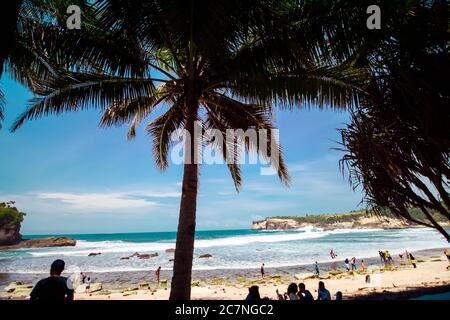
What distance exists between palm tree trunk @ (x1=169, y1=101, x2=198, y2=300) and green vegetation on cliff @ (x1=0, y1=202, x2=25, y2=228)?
66.0 meters

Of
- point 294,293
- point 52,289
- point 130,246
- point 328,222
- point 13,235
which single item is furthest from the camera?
point 328,222

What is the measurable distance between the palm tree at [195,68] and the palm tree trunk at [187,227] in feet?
0.06

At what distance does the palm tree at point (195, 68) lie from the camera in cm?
464

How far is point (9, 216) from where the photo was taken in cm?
5834

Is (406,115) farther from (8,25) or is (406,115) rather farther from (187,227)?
(8,25)

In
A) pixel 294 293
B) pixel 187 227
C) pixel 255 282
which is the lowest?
pixel 255 282

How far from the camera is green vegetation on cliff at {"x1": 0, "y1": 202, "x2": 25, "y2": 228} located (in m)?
57.0

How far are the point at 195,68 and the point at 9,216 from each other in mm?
68316

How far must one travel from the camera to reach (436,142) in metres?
5.12

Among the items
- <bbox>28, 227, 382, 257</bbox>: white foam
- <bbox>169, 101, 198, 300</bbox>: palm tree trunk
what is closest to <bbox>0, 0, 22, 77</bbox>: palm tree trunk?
<bbox>169, 101, 198, 300</bbox>: palm tree trunk

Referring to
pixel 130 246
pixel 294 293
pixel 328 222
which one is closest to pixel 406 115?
pixel 294 293

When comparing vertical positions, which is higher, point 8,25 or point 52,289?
point 8,25

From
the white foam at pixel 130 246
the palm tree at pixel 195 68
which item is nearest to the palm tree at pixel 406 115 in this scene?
the palm tree at pixel 195 68
